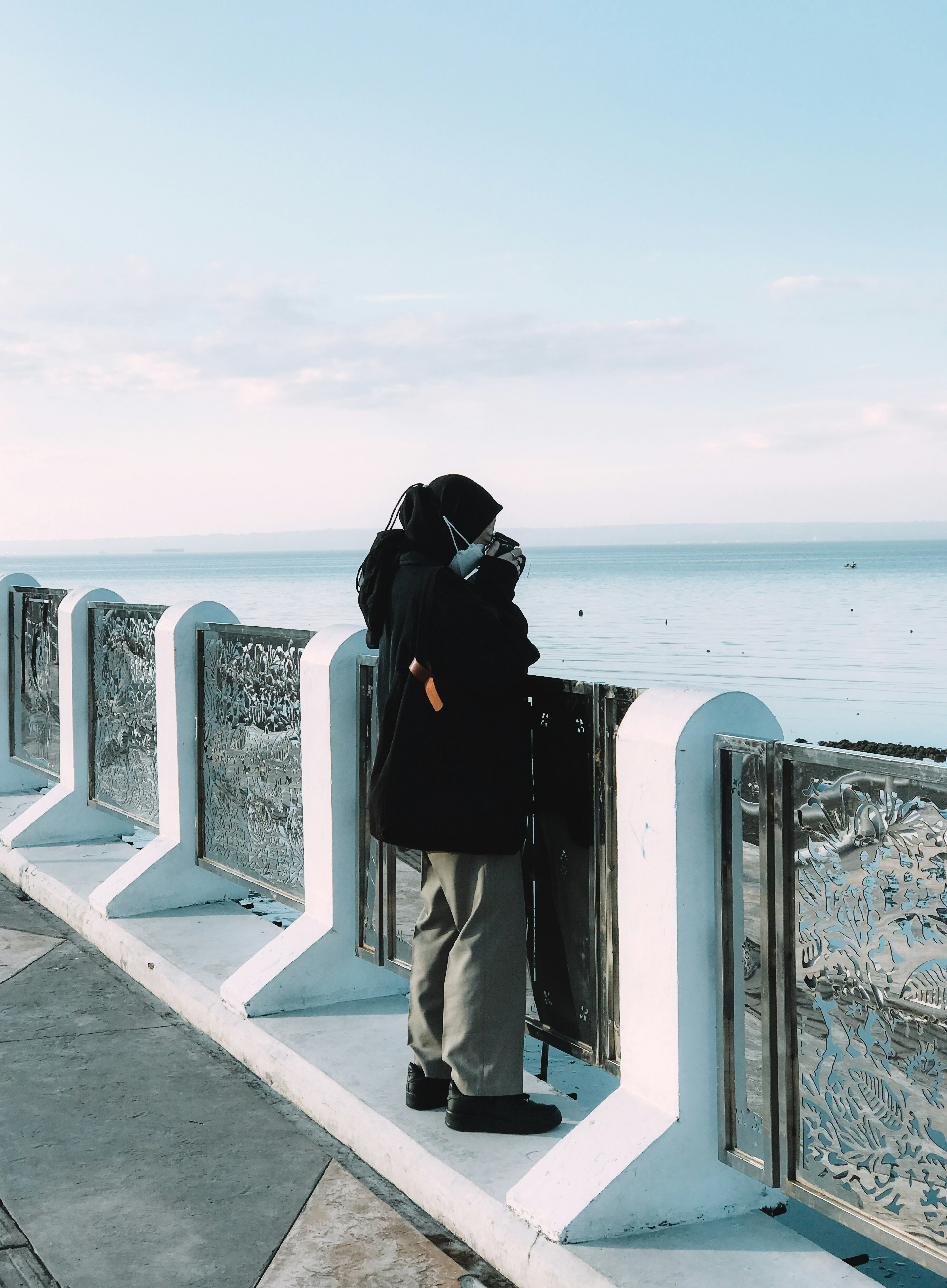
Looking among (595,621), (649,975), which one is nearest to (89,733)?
(649,975)

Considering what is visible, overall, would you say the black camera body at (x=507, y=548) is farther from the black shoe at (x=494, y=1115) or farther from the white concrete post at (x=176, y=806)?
the white concrete post at (x=176, y=806)

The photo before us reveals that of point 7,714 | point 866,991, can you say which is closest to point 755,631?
point 7,714

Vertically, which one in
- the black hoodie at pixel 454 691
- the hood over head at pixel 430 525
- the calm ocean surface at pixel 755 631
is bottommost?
the calm ocean surface at pixel 755 631

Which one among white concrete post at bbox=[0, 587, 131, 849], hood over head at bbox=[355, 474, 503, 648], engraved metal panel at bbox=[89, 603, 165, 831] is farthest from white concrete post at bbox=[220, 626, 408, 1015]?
white concrete post at bbox=[0, 587, 131, 849]

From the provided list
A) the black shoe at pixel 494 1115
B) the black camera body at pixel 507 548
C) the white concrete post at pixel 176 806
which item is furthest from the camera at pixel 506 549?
the white concrete post at pixel 176 806

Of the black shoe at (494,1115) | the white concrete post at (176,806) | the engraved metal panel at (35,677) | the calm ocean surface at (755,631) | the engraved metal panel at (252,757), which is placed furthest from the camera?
the calm ocean surface at (755,631)

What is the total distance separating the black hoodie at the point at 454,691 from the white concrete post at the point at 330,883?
3.82 ft

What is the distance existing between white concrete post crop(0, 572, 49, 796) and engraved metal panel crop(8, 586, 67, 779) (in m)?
0.03

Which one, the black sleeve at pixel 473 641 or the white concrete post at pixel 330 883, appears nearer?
the black sleeve at pixel 473 641

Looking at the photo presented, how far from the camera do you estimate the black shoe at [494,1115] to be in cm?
360

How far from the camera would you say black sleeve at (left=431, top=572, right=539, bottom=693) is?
11.1 ft

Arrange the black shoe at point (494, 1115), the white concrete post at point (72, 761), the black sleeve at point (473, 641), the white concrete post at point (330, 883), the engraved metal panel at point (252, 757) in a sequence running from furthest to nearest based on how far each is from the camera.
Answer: the white concrete post at point (72, 761)
the engraved metal panel at point (252, 757)
the white concrete post at point (330, 883)
the black shoe at point (494, 1115)
the black sleeve at point (473, 641)

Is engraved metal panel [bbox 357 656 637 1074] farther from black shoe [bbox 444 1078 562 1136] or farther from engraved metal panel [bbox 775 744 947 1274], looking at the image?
engraved metal panel [bbox 775 744 947 1274]

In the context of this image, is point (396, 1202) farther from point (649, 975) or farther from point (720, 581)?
point (720, 581)
